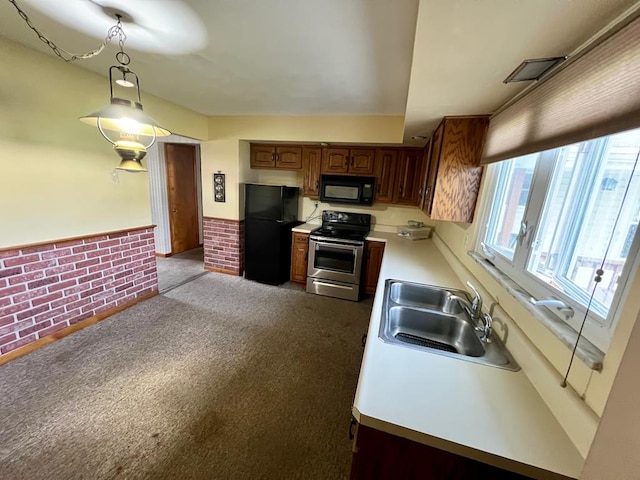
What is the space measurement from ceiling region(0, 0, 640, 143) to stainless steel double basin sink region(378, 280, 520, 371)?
1187 mm

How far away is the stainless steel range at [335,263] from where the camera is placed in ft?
10.9

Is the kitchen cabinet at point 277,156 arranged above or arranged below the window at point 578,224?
above

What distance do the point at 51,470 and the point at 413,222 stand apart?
3871 mm

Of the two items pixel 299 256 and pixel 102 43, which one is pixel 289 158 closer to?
pixel 299 256

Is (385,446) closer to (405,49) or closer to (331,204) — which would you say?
(405,49)

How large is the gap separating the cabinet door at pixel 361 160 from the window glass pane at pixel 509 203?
198 cm

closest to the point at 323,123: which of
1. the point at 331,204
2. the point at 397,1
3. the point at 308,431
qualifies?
the point at 331,204

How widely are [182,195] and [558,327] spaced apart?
5.32 meters

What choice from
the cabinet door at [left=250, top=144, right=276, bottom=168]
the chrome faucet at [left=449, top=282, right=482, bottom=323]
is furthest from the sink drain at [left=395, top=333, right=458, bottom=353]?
the cabinet door at [left=250, top=144, right=276, bottom=168]

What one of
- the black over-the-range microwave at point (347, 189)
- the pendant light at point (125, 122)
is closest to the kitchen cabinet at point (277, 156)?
the black over-the-range microwave at point (347, 189)

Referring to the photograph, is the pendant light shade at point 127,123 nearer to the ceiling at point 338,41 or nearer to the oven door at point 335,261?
the ceiling at point 338,41

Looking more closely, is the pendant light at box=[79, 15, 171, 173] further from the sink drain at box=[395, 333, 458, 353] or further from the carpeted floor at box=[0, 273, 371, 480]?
the sink drain at box=[395, 333, 458, 353]

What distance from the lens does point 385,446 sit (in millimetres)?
805

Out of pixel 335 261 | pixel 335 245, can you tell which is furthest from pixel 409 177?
pixel 335 261
